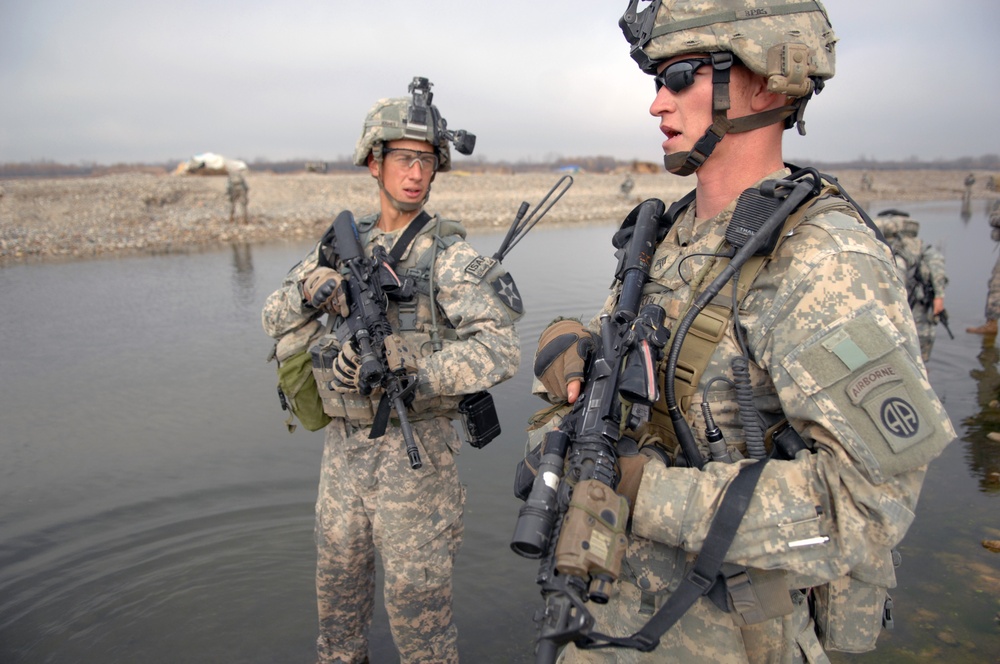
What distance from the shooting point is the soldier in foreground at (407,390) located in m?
2.95

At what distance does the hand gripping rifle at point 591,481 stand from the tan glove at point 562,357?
0.04 metres

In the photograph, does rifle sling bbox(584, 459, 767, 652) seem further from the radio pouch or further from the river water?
the river water

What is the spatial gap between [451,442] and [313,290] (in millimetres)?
987

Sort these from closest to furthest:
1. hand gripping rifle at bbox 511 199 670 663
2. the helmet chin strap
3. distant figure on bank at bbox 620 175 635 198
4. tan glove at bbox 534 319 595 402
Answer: hand gripping rifle at bbox 511 199 670 663
the helmet chin strap
tan glove at bbox 534 319 595 402
distant figure on bank at bbox 620 175 635 198

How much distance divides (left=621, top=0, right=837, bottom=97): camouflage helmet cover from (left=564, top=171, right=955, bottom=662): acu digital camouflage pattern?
38 cm

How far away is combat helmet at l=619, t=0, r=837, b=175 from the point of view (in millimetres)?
1688

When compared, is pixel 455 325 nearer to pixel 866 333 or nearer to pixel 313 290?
pixel 313 290

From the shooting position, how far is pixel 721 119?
1.79m

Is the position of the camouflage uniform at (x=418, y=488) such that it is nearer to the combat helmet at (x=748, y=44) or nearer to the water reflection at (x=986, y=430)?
the combat helmet at (x=748, y=44)

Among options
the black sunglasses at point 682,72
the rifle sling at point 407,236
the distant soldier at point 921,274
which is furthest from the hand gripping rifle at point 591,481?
the distant soldier at point 921,274

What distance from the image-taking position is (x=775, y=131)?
1.89m

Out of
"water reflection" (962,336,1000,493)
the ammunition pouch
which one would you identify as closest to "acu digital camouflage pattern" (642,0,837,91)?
the ammunition pouch

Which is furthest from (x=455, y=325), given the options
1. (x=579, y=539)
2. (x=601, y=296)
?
(x=601, y=296)

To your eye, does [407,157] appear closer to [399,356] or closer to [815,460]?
[399,356]
